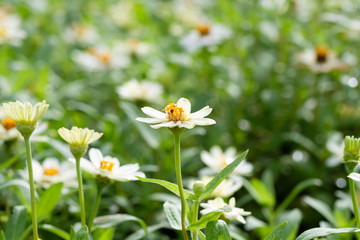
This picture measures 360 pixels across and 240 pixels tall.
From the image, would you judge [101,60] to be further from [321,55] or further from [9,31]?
[321,55]

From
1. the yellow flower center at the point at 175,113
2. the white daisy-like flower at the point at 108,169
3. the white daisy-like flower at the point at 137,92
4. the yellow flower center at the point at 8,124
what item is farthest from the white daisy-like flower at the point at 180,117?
the white daisy-like flower at the point at 137,92

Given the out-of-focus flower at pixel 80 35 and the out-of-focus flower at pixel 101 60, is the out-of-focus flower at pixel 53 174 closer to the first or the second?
the out-of-focus flower at pixel 101 60

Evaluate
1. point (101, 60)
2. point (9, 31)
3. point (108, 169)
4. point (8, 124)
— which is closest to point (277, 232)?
point (108, 169)

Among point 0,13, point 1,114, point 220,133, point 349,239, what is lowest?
point 349,239

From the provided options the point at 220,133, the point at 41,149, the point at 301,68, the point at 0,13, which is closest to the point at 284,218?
the point at 220,133

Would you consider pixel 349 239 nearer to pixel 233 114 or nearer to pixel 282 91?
pixel 233 114

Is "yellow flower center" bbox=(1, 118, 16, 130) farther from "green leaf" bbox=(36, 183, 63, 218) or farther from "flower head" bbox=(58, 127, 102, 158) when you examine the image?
"flower head" bbox=(58, 127, 102, 158)
